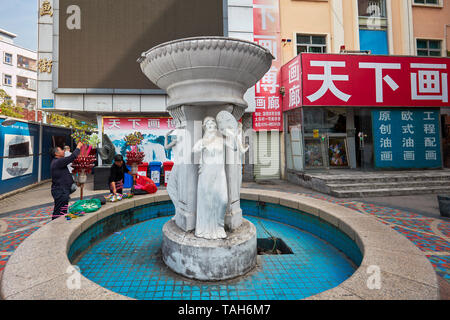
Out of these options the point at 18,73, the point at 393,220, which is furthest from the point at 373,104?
the point at 18,73

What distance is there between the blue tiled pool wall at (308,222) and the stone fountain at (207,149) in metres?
1.50

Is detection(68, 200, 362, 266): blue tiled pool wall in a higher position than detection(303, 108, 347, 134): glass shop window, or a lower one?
lower

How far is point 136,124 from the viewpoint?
396 inches

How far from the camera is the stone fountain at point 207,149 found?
112 inches

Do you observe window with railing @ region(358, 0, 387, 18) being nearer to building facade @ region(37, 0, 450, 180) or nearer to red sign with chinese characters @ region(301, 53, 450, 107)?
building facade @ region(37, 0, 450, 180)

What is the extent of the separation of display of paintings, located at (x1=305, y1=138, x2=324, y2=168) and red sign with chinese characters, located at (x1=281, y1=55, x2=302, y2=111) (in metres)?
1.95

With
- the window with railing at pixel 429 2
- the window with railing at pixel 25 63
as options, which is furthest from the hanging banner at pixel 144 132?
the window with railing at pixel 25 63

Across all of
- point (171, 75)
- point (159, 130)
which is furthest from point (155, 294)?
point (159, 130)

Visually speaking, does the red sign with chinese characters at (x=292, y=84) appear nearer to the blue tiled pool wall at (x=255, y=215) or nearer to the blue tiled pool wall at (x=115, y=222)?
the blue tiled pool wall at (x=255, y=215)

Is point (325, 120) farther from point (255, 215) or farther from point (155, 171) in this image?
point (155, 171)

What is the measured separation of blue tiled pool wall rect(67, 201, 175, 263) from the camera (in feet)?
11.5

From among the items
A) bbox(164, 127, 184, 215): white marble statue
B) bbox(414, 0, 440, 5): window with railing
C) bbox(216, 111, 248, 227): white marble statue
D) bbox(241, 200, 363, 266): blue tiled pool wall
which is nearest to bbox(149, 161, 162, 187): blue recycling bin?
bbox(241, 200, 363, 266): blue tiled pool wall

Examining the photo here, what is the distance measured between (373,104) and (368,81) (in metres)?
1.00

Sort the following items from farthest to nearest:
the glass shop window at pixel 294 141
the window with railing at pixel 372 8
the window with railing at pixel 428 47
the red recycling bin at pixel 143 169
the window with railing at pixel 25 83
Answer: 1. the window with railing at pixel 25 83
2. the window with railing at pixel 428 47
3. the window with railing at pixel 372 8
4. the glass shop window at pixel 294 141
5. the red recycling bin at pixel 143 169
